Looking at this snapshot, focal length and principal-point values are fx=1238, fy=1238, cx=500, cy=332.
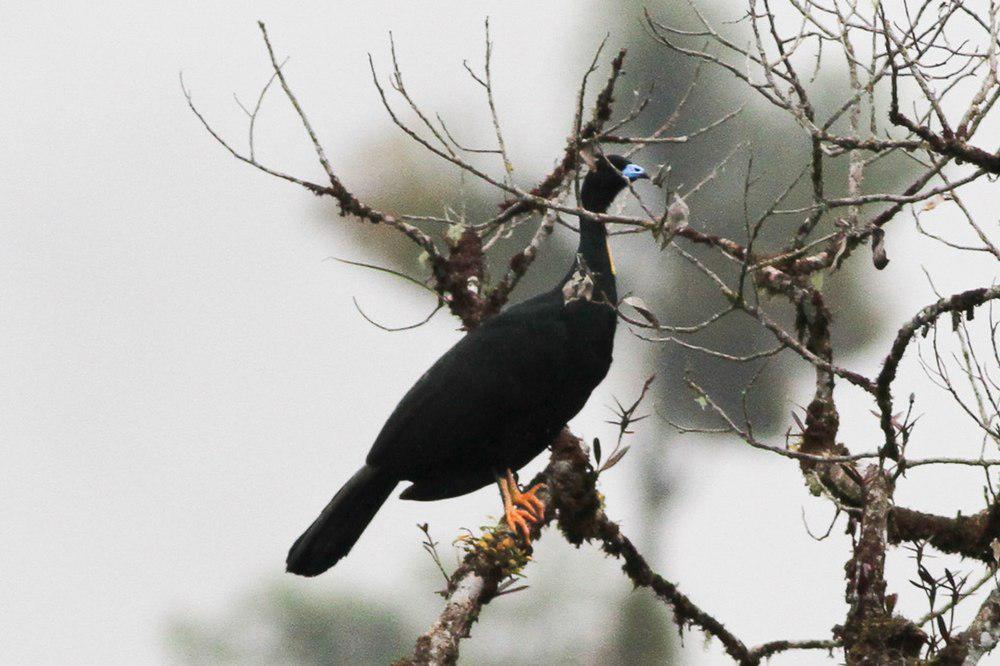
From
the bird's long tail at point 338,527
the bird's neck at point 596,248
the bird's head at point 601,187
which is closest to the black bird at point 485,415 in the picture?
the bird's long tail at point 338,527

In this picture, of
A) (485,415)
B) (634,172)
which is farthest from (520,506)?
(634,172)

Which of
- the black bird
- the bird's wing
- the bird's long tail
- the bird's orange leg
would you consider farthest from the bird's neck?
the bird's long tail

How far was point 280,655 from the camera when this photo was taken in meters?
15.8

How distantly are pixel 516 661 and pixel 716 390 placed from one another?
466cm

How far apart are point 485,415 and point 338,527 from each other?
68cm

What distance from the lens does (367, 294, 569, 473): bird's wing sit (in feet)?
15.1

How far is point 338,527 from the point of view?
14.9 feet

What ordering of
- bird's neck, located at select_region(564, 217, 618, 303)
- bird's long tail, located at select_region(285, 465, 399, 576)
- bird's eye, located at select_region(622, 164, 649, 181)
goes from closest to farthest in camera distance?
1. bird's long tail, located at select_region(285, 465, 399, 576)
2. bird's eye, located at select_region(622, 164, 649, 181)
3. bird's neck, located at select_region(564, 217, 618, 303)

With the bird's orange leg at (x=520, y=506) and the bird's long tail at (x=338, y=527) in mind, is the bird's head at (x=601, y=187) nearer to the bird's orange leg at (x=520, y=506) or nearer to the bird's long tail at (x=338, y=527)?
the bird's orange leg at (x=520, y=506)

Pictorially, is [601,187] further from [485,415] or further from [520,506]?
[520,506]

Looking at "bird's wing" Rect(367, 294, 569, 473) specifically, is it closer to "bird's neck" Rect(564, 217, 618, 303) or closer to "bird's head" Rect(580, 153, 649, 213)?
"bird's neck" Rect(564, 217, 618, 303)

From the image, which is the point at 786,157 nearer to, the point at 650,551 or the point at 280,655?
the point at 650,551

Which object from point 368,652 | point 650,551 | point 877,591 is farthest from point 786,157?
point 877,591

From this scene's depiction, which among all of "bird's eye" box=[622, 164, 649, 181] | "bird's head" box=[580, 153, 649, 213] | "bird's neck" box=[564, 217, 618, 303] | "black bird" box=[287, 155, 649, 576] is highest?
"bird's head" box=[580, 153, 649, 213]
